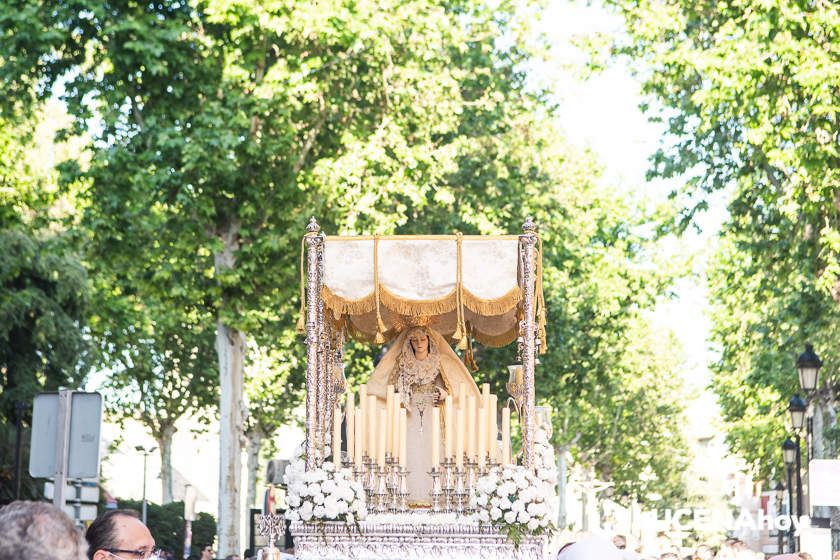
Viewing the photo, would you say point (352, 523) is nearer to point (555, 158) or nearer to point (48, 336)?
point (48, 336)

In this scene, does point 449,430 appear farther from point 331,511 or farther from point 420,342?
point 420,342

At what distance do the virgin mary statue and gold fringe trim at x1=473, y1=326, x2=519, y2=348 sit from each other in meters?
0.88

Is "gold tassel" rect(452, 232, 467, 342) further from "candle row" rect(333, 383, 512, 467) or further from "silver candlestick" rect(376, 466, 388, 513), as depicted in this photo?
"silver candlestick" rect(376, 466, 388, 513)

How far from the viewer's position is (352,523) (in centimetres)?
1559

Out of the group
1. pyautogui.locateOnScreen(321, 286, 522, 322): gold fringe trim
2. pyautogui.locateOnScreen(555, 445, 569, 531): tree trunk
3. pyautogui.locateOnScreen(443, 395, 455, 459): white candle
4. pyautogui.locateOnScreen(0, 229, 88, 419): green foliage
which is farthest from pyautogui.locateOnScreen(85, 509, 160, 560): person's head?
pyautogui.locateOnScreen(555, 445, 569, 531): tree trunk

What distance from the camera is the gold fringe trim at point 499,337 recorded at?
18766 millimetres

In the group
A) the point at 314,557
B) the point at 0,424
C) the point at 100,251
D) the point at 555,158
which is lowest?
the point at 314,557

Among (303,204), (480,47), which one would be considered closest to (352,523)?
(303,204)

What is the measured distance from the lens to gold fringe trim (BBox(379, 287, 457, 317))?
656 inches

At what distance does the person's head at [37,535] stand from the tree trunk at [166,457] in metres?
50.6

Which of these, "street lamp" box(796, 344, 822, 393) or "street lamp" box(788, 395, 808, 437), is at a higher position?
"street lamp" box(796, 344, 822, 393)

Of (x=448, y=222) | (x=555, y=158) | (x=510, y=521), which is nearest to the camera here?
(x=510, y=521)

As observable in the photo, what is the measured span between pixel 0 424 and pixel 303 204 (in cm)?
771

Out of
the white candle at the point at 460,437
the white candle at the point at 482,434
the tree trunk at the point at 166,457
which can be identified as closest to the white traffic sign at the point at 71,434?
the white candle at the point at 460,437
